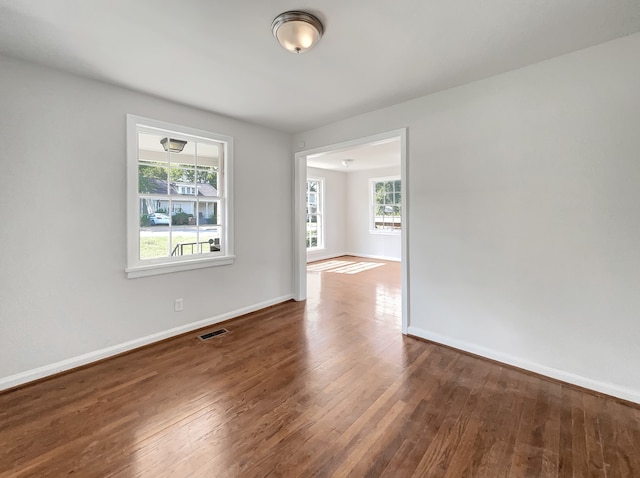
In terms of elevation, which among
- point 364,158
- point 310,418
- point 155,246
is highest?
point 364,158

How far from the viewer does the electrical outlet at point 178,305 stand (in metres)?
3.11

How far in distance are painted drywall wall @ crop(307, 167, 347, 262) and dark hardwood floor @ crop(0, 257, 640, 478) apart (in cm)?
558

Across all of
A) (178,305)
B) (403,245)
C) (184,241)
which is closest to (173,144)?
(184,241)

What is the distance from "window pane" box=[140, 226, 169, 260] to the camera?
2.93 meters

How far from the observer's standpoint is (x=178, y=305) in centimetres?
313

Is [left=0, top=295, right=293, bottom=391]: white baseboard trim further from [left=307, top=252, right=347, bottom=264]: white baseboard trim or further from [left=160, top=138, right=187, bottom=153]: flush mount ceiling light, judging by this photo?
[left=307, top=252, right=347, bottom=264]: white baseboard trim

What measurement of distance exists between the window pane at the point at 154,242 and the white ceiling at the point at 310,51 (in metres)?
1.39

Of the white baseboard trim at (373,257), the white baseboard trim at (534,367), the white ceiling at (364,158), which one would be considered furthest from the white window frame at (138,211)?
the white baseboard trim at (373,257)

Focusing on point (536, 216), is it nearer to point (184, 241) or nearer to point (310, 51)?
point (310, 51)

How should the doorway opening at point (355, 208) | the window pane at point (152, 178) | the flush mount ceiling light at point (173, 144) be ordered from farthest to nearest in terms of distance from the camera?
the doorway opening at point (355, 208) < the flush mount ceiling light at point (173, 144) < the window pane at point (152, 178)

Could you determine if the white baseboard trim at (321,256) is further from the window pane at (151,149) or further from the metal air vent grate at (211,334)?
the window pane at (151,149)

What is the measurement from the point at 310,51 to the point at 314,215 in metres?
6.11

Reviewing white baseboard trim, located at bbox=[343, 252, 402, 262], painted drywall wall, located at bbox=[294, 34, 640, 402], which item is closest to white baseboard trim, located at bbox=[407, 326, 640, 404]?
painted drywall wall, located at bbox=[294, 34, 640, 402]

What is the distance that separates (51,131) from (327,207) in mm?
6500
